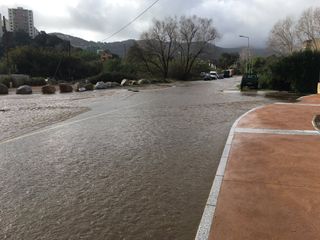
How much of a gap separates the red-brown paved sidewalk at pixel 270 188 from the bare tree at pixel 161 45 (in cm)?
6066

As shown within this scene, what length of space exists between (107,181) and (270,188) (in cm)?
275

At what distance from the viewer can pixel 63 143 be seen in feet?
32.6

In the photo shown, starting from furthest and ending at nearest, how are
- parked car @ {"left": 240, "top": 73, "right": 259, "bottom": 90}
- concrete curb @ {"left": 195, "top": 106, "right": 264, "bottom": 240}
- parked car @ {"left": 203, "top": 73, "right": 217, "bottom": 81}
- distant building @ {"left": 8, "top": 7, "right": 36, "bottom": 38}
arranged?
distant building @ {"left": 8, "top": 7, "right": 36, "bottom": 38} → parked car @ {"left": 203, "top": 73, "right": 217, "bottom": 81} → parked car @ {"left": 240, "top": 73, "right": 259, "bottom": 90} → concrete curb @ {"left": 195, "top": 106, "right": 264, "bottom": 240}

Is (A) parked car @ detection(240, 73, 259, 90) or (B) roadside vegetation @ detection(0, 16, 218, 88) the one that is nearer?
(A) parked car @ detection(240, 73, 259, 90)

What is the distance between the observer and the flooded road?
15.6 feet

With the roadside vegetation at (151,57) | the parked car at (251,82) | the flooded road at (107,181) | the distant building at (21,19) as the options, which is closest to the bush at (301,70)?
the parked car at (251,82)

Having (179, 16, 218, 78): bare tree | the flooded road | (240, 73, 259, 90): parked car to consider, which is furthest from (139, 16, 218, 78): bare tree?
the flooded road

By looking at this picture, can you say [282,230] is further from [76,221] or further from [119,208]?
[76,221]

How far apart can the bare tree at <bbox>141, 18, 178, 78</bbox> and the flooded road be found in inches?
2330

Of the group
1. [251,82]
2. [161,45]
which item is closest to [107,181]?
[251,82]

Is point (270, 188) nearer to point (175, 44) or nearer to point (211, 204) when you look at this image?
point (211, 204)

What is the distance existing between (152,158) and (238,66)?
12531 centimetres

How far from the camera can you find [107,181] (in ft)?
21.7

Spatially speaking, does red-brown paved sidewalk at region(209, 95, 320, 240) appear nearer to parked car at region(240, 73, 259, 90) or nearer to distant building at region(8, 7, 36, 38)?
parked car at region(240, 73, 259, 90)
